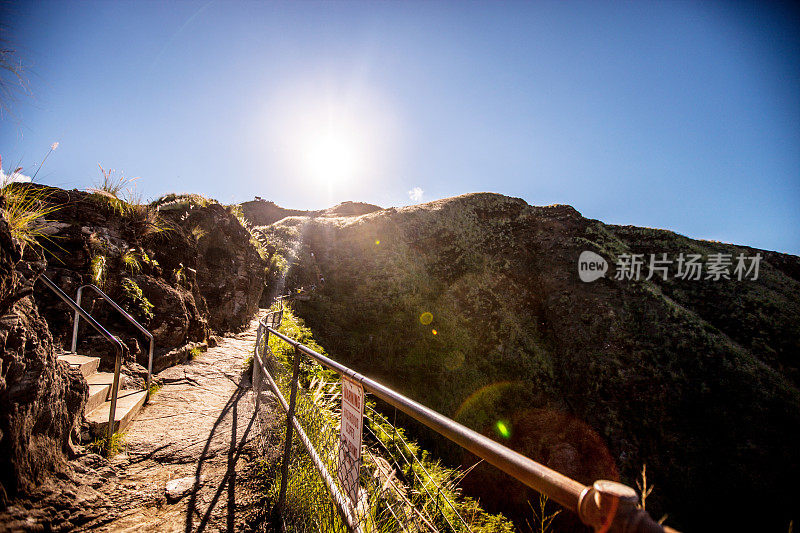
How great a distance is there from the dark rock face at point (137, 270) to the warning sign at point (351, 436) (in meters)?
4.18

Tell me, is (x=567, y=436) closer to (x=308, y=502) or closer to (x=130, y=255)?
(x=308, y=502)

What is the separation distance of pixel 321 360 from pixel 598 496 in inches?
58.7

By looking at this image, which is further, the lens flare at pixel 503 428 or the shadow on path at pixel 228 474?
the lens flare at pixel 503 428

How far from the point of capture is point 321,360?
1824 mm

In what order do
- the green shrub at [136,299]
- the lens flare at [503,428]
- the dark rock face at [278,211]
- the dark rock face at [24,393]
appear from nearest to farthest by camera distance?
the dark rock face at [24,393], the green shrub at [136,299], the lens flare at [503,428], the dark rock face at [278,211]

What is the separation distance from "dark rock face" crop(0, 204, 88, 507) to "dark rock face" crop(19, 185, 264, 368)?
2008mm

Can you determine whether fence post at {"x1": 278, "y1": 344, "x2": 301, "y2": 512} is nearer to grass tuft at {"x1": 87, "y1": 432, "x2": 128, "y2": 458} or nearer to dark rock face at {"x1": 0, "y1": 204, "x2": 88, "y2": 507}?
dark rock face at {"x1": 0, "y1": 204, "x2": 88, "y2": 507}

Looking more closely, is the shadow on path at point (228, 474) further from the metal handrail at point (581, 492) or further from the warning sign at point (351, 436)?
the metal handrail at point (581, 492)

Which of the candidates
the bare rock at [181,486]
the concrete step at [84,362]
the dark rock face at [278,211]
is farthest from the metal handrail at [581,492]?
the dark rock face at [278,211]

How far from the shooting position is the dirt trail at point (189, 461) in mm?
2273

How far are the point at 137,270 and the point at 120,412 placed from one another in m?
2.80

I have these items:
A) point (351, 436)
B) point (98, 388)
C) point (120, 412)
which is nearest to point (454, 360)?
point (120, 412)

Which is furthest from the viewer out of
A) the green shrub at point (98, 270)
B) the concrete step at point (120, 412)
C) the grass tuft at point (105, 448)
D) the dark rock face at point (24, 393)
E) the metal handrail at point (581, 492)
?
the green shrub at point (98, 270)

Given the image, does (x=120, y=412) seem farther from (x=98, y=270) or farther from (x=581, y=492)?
(x=581, y=492)
